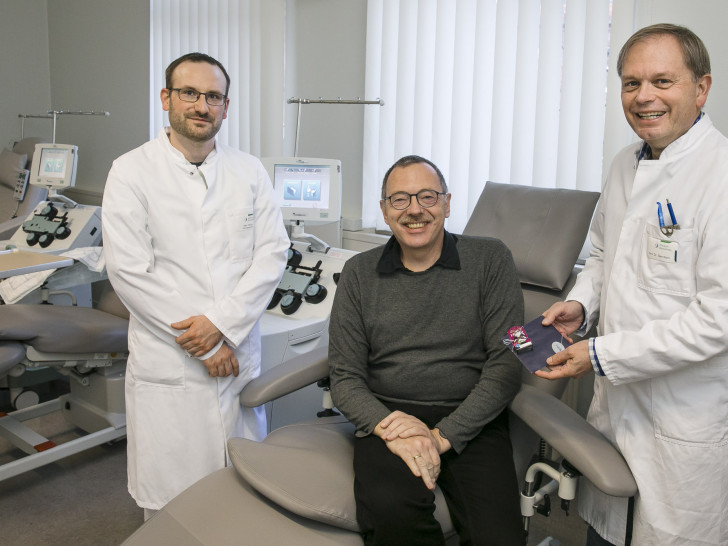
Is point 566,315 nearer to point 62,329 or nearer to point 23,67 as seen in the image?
point 62,329

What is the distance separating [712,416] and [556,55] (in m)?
1.62

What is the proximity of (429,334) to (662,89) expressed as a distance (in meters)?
0.72

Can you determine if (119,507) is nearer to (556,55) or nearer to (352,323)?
(352,323)

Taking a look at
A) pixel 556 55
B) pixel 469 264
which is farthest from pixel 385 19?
pixel 469 264

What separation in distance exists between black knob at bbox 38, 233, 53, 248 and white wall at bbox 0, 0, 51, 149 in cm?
245

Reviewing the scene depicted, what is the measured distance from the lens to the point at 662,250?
1224 millimetres

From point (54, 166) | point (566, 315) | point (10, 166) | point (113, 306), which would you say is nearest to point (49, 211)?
point (54, 166)

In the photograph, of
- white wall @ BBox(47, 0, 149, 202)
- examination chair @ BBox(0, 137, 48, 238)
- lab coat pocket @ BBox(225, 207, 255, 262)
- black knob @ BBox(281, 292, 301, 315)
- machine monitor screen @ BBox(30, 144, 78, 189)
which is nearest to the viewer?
lab coat pocket @ BBox(225, 207, 255, 262)

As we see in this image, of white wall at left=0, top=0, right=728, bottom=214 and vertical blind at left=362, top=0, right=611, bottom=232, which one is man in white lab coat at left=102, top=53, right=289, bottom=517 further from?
white wall at left=0, top=0, right=728, bottom=214

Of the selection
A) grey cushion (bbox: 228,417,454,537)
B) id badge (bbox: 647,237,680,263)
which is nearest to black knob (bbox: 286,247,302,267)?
grey cushion (bbox: 228,417,454,537)

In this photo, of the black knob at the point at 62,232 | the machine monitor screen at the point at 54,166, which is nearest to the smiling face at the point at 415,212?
the black knob at the point at 62,232

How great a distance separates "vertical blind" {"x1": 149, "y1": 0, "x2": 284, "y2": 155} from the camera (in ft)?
11.4

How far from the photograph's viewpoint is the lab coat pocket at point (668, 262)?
1201mm

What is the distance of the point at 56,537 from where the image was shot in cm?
207
